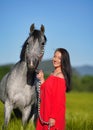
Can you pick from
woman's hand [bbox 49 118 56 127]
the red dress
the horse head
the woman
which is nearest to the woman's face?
the woman

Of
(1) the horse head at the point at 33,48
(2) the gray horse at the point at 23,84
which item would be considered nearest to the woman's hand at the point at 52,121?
(1) the horse head at the point at 33,48

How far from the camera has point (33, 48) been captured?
6875mm

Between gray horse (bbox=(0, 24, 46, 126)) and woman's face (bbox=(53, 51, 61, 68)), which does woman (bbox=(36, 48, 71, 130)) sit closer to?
woman's face (bbox=(53, 51, 61, 68))

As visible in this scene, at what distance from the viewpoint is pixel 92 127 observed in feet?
27.1

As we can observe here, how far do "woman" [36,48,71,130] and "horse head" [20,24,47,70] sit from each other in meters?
0.50

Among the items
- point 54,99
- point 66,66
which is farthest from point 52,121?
point 66,66

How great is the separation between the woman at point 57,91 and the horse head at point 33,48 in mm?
503

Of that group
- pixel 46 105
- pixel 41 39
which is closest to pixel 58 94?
pixel 46 105

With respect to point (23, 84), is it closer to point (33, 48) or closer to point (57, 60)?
point (33, 48)

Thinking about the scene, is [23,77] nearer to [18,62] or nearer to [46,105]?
[18,62]

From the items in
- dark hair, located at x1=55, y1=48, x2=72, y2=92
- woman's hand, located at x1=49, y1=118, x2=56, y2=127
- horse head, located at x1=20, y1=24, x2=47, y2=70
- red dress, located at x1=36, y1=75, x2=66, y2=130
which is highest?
horse head, located at x1=20, y1=24, x2=47, y2=70

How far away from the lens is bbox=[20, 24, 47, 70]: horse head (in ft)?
22.1

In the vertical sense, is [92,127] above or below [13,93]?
below

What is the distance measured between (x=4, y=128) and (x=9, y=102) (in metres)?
0.55
